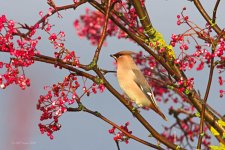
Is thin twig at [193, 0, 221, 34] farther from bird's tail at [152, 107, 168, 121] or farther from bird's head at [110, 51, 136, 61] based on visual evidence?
bird's tail at [152, 107, 168, 121]

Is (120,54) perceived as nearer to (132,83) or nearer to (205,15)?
(132,83)

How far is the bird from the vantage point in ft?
19.8

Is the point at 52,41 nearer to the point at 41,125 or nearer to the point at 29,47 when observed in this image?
the point at 29,47

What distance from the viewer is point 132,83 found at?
6.09 meters

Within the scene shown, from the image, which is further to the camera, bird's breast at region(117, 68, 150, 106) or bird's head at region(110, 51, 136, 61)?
bird's head at region(110, 51, 136, 61)

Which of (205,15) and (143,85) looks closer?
(143,85)

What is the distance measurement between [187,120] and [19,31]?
387 centimetres

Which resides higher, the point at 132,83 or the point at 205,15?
the point at 205,15

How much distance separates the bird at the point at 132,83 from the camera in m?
6.03

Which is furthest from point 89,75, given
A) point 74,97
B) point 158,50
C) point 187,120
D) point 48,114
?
point 187,120

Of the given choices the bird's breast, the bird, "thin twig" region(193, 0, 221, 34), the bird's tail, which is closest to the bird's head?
the bird

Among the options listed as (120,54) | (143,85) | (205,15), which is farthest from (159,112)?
(205,15)

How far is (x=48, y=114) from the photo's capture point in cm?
488

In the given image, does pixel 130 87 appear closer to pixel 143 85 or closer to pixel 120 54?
pixel 143 85
